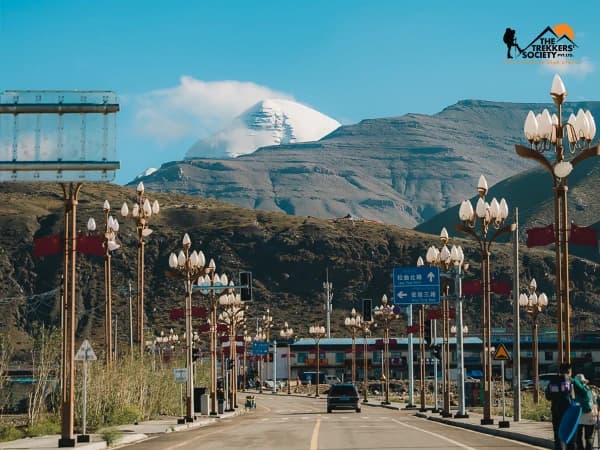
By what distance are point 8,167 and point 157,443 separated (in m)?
8.08

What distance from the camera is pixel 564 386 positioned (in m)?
20.7

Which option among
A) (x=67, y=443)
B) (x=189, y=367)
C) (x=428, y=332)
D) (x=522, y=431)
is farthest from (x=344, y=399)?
(x=67, y=443)

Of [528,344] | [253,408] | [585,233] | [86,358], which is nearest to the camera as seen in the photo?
[585,233]

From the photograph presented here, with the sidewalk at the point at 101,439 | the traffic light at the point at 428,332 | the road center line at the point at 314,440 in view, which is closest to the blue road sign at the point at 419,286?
the traffic light at the point at 428,332

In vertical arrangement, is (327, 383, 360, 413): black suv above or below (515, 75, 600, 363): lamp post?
below

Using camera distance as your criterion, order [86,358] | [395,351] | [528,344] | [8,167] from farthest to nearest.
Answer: [395,351] → [528,344] → [86,358] → [8,167]

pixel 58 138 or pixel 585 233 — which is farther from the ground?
pixel 58 138

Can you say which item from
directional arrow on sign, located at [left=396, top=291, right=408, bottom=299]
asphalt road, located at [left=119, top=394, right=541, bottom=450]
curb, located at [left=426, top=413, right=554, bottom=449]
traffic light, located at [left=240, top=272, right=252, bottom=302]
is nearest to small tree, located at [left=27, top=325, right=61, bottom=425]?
asphalt road, located at [left=119, top=394, right=541, bottom=450]

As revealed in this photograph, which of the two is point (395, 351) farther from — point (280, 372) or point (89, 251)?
point (89, 251)

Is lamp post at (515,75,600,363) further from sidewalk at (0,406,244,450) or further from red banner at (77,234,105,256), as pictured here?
red banner at (77,234,105,256)

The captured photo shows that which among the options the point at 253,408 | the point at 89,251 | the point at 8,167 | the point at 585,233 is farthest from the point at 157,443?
the point at 253,408

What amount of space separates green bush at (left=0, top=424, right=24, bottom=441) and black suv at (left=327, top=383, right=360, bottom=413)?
2621 cm

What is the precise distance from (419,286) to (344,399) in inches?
324

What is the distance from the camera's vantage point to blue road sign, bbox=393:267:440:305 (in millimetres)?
56719
